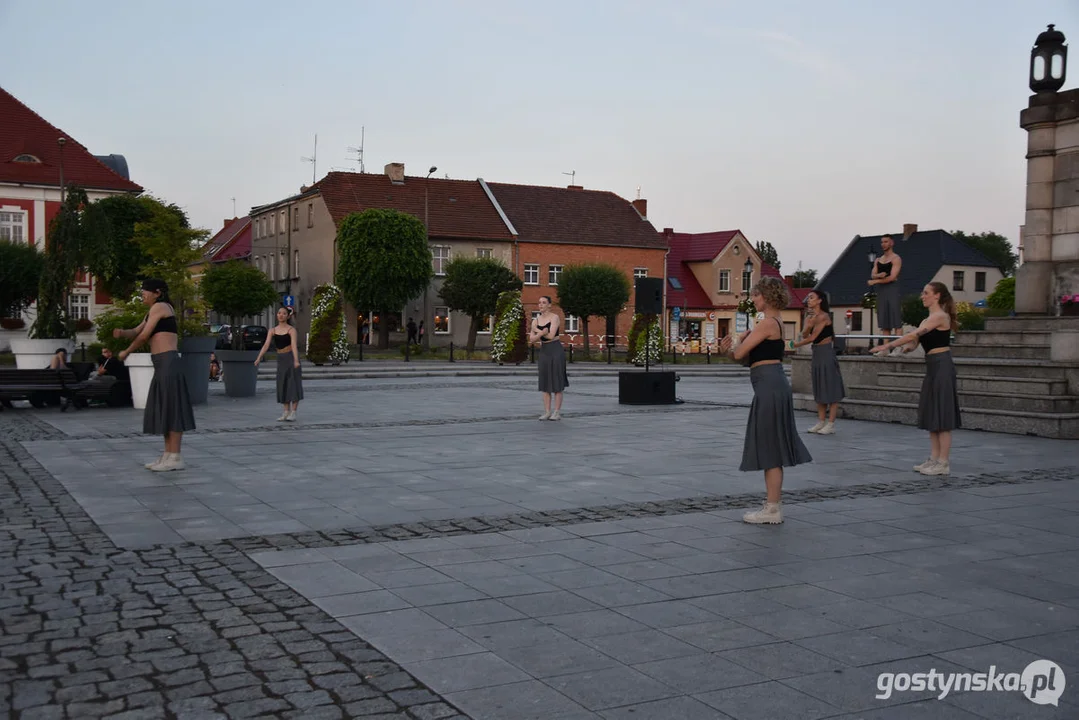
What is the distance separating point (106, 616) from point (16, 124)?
5934cm

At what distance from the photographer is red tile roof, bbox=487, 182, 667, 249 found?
6512cm

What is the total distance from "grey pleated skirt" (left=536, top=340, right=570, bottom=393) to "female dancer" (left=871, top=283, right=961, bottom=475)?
669 cm

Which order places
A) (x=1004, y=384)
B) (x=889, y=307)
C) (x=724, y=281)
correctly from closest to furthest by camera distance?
1. (x=1004, y=384)
2. (x=889, y=307)
3. (x=724, y=281)

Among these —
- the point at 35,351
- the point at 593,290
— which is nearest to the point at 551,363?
the point at 35,351

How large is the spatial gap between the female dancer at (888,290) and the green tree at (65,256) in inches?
555

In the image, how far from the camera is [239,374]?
21.1 m

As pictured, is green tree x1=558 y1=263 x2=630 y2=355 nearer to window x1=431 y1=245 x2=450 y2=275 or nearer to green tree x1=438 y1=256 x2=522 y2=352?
green tree x1=438 y1=256 x2=522 y2=352

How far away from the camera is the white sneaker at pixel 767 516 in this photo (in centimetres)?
759

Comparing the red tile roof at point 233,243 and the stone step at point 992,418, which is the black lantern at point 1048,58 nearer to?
the stone step at point 992,418

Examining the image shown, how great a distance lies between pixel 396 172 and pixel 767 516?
58563 millimetres

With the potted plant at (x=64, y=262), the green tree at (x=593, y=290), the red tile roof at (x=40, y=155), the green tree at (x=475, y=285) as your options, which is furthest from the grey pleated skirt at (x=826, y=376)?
the red tile roof at (x=40, y=155)

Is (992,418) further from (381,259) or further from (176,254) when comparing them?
(381,259)

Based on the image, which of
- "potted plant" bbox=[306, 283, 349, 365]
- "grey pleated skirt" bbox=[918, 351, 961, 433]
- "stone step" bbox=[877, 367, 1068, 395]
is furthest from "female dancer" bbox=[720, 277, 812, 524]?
"potted plant" bbox=[306, 283, 349, 365]

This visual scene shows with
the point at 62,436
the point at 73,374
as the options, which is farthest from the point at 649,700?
the point at 73,374
